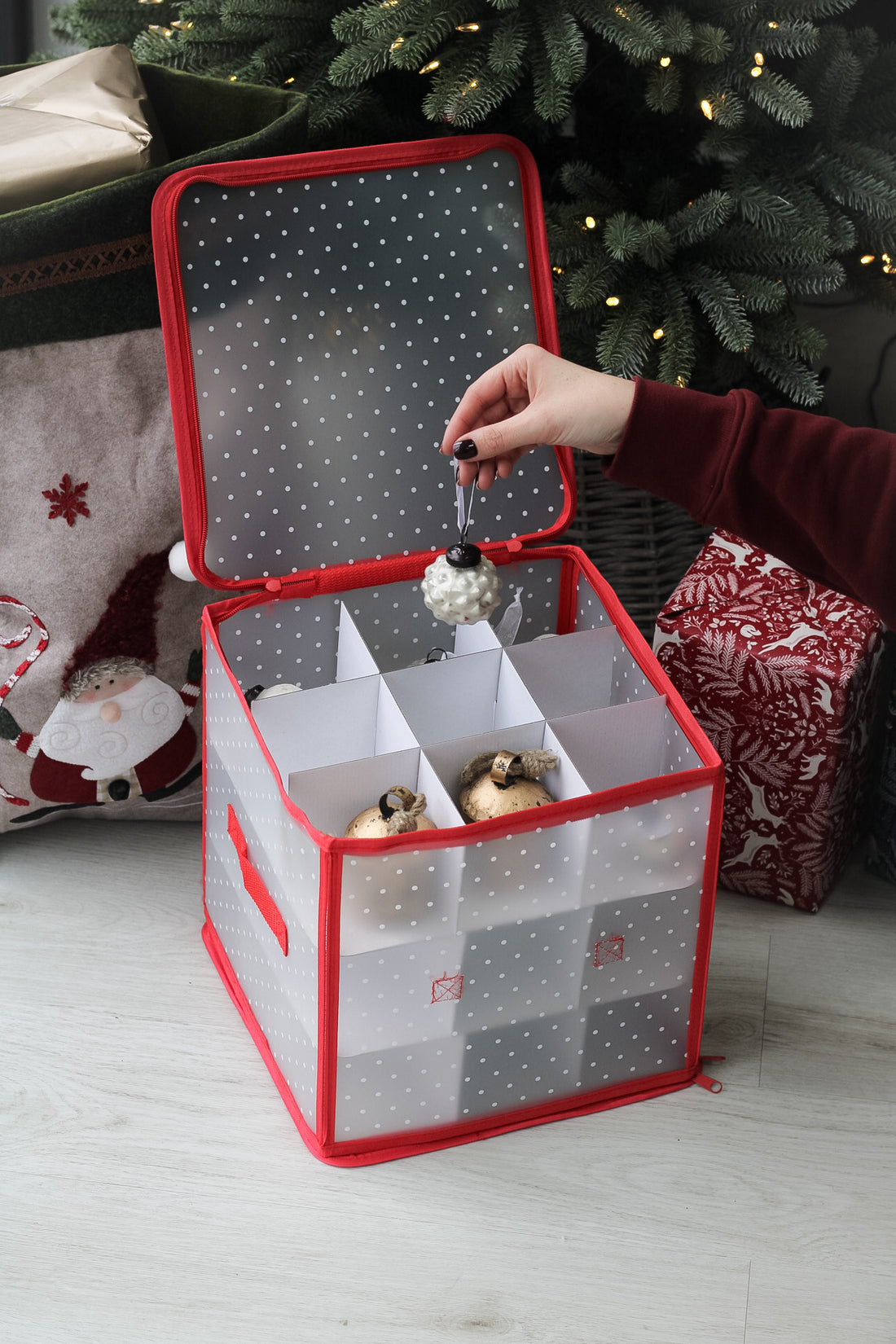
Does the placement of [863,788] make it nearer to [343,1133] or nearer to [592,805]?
[592,805]

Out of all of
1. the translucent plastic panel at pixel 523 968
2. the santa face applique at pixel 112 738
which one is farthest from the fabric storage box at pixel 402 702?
the santa face applique at pixel 112 738

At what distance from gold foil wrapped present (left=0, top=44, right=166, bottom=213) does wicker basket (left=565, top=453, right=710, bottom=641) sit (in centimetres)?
49

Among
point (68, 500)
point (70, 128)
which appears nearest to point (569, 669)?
point (68, 500)

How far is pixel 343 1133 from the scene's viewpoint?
819mm

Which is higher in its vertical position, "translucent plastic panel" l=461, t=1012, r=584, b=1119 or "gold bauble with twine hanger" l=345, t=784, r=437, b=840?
"gold bauble with twine hanger" l=345, t=784, r=437, b=840

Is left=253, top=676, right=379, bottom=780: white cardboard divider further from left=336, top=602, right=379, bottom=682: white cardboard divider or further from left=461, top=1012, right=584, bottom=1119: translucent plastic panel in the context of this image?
left=461, top=1012, right=584, bottom=1119: translucent plastic panel

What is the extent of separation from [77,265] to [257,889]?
0.46 metres

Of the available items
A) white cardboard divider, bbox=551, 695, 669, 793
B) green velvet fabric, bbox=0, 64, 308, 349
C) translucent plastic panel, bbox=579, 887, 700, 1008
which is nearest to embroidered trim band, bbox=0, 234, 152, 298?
green velvet fabric, bbox=0, 64, 308, 349

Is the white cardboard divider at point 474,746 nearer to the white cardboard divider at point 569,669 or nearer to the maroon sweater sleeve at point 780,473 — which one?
the white cardboard divider at point 569,669

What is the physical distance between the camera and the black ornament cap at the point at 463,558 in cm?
85

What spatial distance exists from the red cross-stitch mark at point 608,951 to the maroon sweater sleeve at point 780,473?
0.28 m

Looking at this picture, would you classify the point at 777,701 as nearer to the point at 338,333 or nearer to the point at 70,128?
the point at 338,333

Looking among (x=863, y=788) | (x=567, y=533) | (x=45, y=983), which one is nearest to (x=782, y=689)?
(x=863, y=788)

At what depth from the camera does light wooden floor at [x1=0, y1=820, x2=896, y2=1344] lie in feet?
2.42
